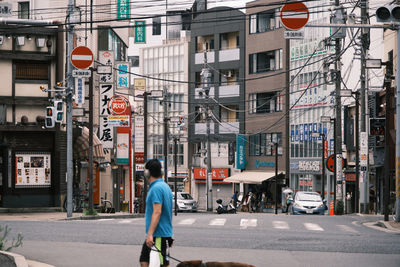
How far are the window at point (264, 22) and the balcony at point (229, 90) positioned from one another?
611cm

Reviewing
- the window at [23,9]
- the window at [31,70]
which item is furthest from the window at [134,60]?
the window at [31,70]

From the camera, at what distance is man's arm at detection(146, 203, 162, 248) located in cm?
860

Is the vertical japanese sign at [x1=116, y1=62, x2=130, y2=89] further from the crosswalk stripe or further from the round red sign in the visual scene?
the crosswalk stripe

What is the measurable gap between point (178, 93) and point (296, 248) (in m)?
61.9

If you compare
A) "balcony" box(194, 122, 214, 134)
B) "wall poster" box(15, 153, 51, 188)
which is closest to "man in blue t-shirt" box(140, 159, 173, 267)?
"wall poster" box(15, 153, 51, 188)

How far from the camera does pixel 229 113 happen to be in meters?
70.9

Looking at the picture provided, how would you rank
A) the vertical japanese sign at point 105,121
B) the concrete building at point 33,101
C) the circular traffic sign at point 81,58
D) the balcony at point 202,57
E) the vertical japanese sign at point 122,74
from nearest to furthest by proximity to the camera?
the circular traffic sign at point 81,58 < the concrete building at point 33,101 < the vertical japanese sign at point 105,121 < the vertical japanese sign at point 122,74 < the balcony at point 202,57

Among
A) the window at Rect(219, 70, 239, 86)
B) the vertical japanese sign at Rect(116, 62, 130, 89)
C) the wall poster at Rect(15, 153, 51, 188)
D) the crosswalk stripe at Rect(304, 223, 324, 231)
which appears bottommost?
the crosswalk stripe at Rect(304, 223, 324, 231)

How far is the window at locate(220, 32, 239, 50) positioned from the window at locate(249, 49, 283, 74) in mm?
3263

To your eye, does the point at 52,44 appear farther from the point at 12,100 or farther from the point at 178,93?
the point at 178,93

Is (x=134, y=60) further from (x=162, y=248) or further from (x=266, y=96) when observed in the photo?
(x=162, y=248)

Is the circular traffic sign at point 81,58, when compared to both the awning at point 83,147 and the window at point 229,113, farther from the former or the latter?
the window at point 229,113

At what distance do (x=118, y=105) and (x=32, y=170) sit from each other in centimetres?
662

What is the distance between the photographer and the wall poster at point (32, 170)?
34.4m
